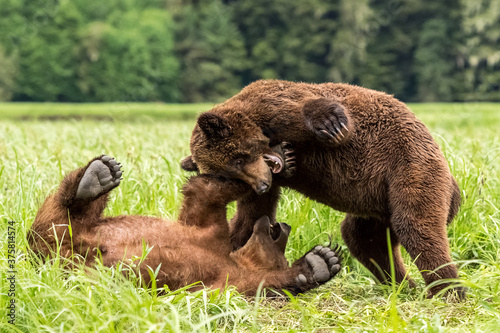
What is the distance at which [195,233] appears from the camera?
3.48m

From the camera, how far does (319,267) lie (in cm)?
332

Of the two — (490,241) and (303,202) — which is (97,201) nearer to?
(303,202)

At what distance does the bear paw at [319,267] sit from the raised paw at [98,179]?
1158 millimetres

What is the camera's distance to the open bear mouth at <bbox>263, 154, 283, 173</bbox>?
3596mm

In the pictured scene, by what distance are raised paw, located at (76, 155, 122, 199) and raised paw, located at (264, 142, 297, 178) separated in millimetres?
908

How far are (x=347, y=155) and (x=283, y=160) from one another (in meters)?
0.42

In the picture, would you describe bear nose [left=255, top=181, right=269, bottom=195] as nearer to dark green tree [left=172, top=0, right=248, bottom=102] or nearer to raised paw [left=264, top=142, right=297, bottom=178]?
raised paw [left=264, top=142, right=297, bottom=178]

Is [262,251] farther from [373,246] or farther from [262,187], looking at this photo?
[373,246]

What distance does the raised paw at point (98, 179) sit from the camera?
3.28 m

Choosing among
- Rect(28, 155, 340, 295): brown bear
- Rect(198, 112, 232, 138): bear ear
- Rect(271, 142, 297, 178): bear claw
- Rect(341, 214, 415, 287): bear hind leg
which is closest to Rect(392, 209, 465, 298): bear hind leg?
Rect(28, 155, 340, 295): brown bear

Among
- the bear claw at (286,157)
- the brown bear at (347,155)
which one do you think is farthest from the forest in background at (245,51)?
the bear claw at (286,157)

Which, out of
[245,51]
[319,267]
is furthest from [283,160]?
[245,51]

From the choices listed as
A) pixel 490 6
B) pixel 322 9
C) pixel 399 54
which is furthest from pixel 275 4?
pixel 490 6

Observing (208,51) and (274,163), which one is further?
(208,51)
